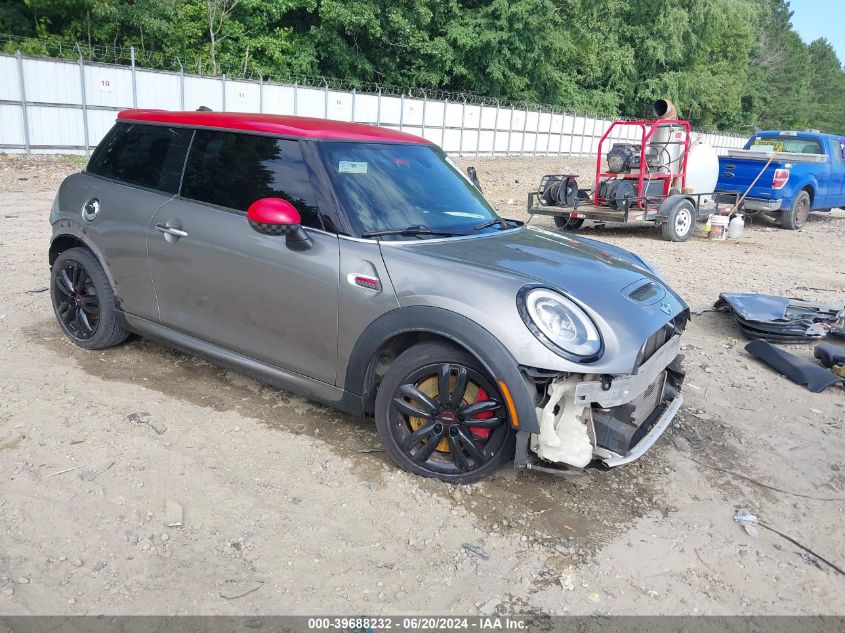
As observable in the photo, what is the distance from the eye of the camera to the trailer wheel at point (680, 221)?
12086mm

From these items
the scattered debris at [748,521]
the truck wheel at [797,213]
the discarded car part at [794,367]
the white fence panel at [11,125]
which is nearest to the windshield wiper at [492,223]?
the scattered debris at [748,521]

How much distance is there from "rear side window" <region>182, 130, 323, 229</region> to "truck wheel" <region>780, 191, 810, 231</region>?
44.9 ft

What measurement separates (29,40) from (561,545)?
93.5 ft

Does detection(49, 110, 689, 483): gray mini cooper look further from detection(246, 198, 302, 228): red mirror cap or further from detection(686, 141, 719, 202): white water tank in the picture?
detection(686, 141, 719, 202): white water tank

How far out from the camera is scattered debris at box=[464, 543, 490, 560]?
2.98 metres

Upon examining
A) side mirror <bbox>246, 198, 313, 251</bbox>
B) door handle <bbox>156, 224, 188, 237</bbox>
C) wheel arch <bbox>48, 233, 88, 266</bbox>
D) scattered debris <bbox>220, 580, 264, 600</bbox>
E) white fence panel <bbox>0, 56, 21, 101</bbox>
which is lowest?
scattered debris <bbox>220, 580, 264, 600</bbox>

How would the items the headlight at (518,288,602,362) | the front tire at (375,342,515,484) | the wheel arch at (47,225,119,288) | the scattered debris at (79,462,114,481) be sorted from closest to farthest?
the headlight at (518,288,602,362) < the front tire at (375,342,515,484) < the scattered debris at (79,462,114,481) < the wheel arch at (47,225,119,288)

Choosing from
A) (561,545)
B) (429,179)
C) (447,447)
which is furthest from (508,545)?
(429,179)

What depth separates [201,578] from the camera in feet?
8.98

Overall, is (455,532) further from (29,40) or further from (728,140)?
(728,140)

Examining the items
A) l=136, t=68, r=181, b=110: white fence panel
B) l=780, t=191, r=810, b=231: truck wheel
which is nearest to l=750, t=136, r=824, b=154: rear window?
l=780, t=191, r=810, b=231: truck wheel

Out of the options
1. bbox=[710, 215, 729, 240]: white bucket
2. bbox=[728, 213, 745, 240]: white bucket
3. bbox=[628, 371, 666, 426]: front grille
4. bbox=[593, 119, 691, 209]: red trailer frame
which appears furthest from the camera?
bbox=[728, 213, 745, 240]: white bucket

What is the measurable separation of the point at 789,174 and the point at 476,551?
13.9 metres

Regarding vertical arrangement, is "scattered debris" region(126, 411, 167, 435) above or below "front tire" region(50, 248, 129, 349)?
below
